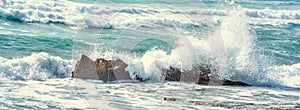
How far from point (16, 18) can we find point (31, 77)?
38.7 ft

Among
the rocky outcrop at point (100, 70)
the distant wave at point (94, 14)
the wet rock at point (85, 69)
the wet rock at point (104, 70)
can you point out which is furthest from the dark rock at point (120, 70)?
the distant wave at point (94, 14)

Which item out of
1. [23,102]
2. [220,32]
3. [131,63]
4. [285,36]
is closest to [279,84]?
[131,63]

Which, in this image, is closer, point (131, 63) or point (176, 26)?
point (131, 63)

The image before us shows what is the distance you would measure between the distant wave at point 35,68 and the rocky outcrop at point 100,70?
377 mm

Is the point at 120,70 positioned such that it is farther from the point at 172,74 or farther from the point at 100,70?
the point at 172,74

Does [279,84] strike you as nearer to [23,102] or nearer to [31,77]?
[31,77]

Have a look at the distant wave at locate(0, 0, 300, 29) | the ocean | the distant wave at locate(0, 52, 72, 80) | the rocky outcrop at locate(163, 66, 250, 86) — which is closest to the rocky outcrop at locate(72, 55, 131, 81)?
the ocean

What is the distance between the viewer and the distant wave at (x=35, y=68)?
12.9m

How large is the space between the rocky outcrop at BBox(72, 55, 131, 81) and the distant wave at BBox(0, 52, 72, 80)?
0.38 metres

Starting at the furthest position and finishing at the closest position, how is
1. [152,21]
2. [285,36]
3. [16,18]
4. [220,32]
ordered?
1. [285,36]
2. [152,21]
3. [16,18]
4. [220,32]

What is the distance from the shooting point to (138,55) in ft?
53.4

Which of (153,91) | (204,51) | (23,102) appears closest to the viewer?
(23,102)

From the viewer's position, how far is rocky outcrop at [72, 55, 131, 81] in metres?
13.3

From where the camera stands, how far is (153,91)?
40.6 ft
